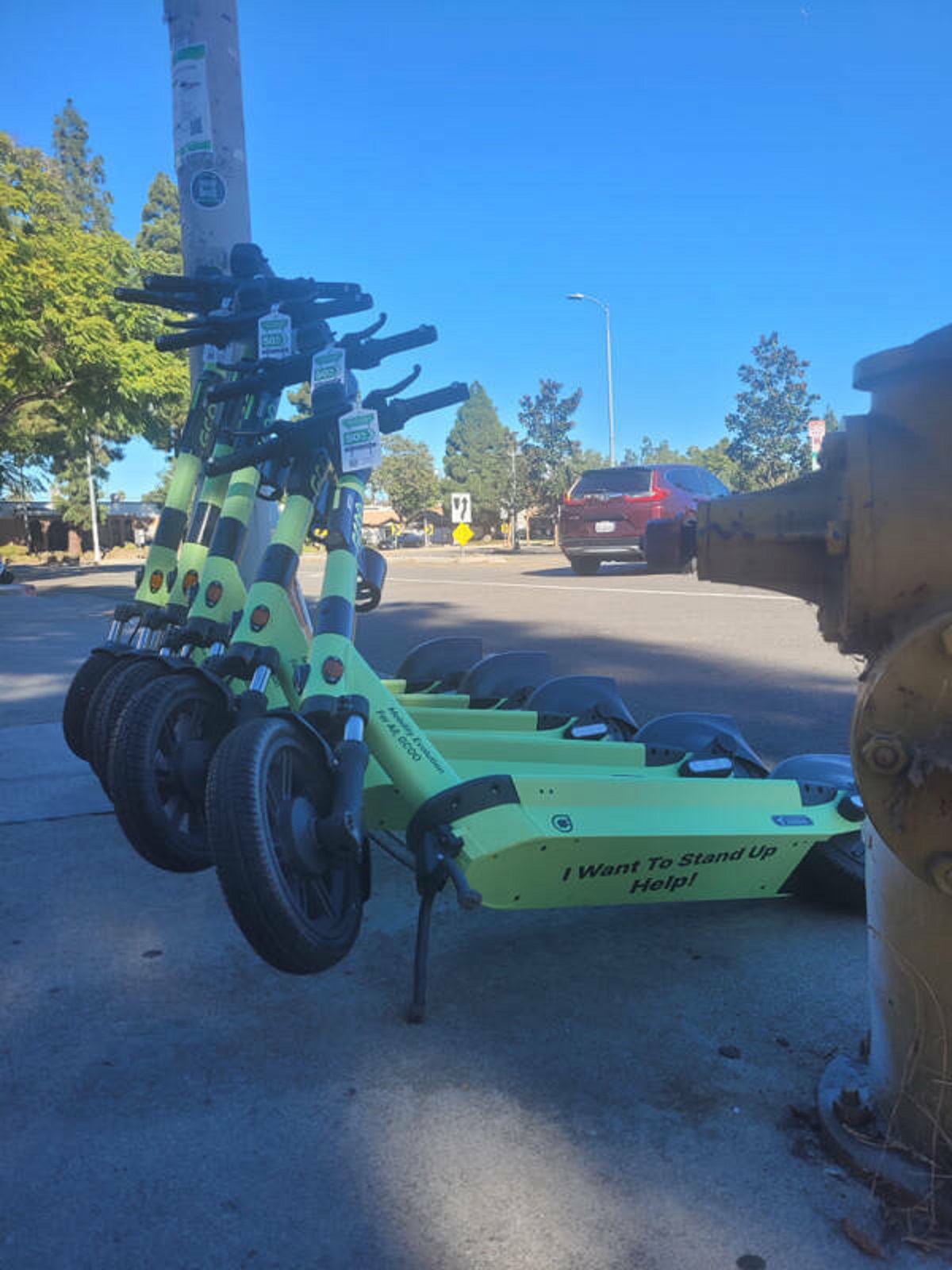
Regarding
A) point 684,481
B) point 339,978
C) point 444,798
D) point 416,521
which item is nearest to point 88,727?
point 339,978

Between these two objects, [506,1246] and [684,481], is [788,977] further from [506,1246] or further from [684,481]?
[684,481]

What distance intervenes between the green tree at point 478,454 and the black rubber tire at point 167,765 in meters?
73.5

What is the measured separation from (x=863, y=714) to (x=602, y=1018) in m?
1.32

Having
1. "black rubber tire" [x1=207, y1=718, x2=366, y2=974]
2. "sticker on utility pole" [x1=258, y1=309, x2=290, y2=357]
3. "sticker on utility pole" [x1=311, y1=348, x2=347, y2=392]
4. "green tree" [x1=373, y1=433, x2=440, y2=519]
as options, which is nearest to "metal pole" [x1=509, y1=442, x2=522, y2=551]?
"green tree" [x1=373, y1=433, x2=440, y2=519]

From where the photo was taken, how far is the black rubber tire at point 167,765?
8.87 ft

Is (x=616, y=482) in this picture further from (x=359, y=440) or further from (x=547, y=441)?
(x=547, y=441)

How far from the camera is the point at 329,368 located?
2.99m

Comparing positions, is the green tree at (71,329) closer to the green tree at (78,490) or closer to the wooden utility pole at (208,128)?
the wooden utility pole at (208,128)

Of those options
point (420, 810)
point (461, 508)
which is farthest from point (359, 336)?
point (461, 508)

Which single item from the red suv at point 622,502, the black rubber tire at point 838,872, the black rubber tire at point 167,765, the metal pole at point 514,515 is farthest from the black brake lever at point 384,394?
the metal pole at point 514,515

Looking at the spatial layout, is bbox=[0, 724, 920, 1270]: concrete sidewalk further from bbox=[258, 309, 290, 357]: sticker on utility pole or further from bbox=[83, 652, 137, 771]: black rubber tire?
bbox=[258, 309, 290, 357]: sticker on utility pole

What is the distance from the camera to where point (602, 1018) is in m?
2.49

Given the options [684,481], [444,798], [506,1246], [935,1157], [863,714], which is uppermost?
[684,481]

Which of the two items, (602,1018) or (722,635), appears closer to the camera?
(602,1018)
